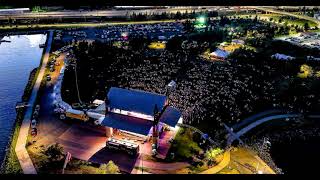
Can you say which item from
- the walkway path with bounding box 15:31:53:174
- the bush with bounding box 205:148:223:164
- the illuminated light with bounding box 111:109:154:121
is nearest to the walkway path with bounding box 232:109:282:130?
the bush with bounding box 205:148:223:164

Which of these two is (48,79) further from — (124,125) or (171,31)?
(171,31)

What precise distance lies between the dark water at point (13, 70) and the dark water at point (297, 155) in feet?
72.0

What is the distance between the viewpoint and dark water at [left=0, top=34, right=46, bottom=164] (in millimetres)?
34062

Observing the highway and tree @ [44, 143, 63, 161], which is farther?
the highway

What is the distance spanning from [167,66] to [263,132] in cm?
1599

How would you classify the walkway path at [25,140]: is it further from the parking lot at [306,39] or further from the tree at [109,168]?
the parking lot at [306,39]

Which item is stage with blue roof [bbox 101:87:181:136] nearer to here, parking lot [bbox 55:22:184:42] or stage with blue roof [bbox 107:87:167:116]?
stage with blue roof [bbox 107:87:167:116]

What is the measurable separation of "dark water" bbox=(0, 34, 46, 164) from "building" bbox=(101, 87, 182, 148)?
30.1 feet

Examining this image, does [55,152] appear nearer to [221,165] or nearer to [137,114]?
[137,114]

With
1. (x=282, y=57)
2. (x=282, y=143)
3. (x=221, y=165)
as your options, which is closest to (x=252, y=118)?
(x=282, y=143)

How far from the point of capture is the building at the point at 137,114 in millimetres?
27919

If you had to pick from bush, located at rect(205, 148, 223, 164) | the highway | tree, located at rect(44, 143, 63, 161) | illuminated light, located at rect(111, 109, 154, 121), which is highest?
the highway

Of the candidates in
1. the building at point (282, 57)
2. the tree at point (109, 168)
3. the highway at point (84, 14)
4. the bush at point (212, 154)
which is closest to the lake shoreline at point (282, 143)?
the bush at point (212, 154)

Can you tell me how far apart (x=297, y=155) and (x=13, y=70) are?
36377mm
